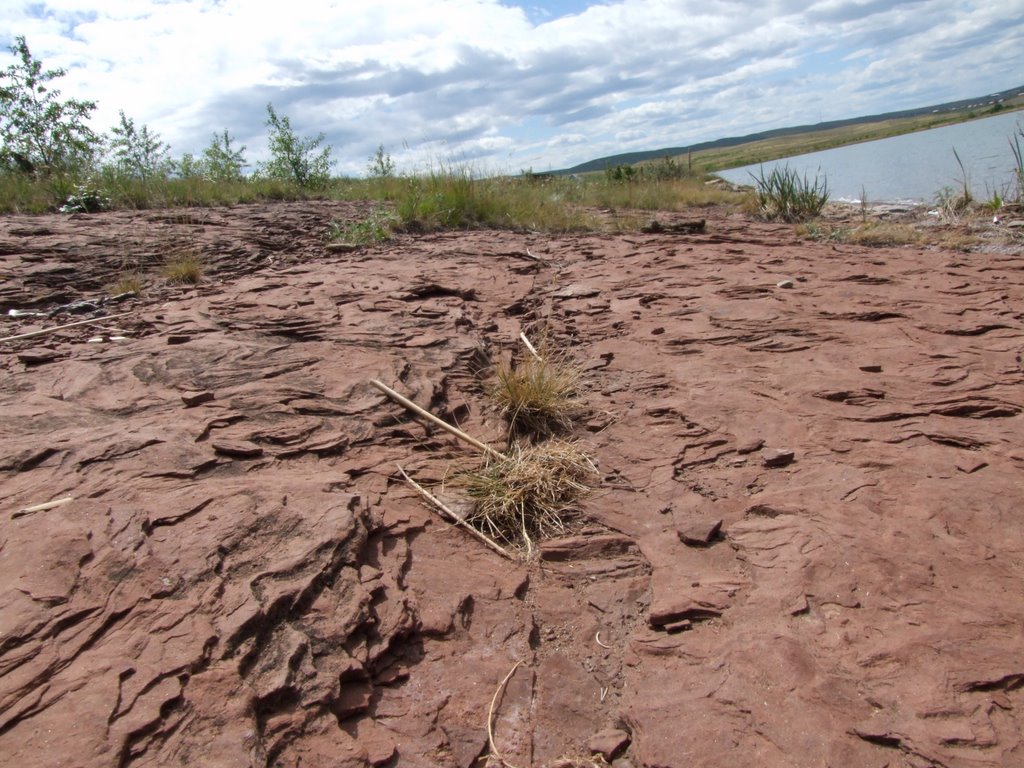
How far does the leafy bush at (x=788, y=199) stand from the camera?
10.1 meters

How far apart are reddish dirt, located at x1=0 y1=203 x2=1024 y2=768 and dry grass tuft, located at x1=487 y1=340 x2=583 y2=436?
0.10 meters

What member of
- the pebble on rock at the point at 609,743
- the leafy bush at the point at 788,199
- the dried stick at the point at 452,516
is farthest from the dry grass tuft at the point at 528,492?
the leafy bush at the point at 788,199

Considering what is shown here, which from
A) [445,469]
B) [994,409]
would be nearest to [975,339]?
[994,409]

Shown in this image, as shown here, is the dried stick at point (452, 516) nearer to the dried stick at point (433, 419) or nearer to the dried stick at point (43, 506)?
the dried stick at point (433, 419)

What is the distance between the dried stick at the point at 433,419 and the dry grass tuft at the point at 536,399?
25 centimetres

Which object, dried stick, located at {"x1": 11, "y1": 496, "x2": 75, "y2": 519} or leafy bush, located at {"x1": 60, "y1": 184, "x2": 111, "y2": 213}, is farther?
leafy bush, located at {"x1": 60, "y1": 184, "x2": 111, "y2": 213}

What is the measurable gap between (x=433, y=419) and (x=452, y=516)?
678 millimetres

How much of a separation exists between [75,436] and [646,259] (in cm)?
500

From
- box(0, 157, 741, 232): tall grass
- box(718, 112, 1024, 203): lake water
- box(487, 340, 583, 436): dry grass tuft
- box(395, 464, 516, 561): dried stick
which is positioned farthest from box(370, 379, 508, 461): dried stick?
box(718, 112, 1024, 203): lake water

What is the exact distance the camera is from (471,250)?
6543 mm

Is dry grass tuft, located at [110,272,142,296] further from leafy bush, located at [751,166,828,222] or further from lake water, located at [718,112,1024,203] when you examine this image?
lake water, located at [718,112,1024,203]

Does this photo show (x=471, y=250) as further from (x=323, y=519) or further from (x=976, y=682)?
(x=976, y=682)

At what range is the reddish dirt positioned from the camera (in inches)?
59.8

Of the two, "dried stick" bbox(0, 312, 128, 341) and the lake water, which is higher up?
"dried stick" bbox(0, 312, 128, 341)
